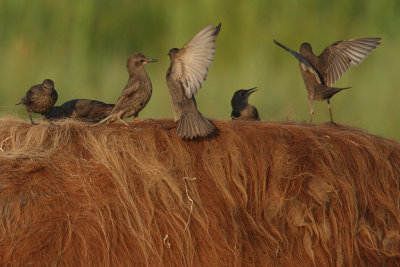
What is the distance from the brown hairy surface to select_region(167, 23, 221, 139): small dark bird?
0.10m

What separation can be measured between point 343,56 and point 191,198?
7.19 feet

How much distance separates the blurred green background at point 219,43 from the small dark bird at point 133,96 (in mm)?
2224

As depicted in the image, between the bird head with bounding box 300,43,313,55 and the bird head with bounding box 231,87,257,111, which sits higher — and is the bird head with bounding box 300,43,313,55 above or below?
above

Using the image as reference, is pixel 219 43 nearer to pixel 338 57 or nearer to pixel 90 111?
pixel 338 57

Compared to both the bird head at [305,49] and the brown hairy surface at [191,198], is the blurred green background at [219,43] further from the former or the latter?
the brown hairy surface at [191,198]

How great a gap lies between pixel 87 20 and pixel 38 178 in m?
3.72

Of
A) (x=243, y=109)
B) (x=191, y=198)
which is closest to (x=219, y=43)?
(x=243, y=109)

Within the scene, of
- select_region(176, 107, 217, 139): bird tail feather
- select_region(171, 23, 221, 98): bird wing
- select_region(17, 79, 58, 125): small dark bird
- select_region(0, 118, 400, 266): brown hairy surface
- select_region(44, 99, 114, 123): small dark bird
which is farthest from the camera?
select_region(17, 79, 58, 125): small dark bird

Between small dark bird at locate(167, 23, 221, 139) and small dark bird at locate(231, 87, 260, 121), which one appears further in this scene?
small dark bird at locate(231, 87, 260, 121)

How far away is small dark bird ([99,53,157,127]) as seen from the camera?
4883 mm

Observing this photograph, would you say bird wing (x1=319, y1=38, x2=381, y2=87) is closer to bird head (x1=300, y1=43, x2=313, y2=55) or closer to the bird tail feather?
bird head (x1=300, y1=43, x2=313, y2=55)

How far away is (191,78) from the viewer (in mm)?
4711

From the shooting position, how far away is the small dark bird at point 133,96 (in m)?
4.88

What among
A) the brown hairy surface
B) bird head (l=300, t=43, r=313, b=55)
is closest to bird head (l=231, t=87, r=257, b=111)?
bird head (l=300, t=43, r=313, b=55)
